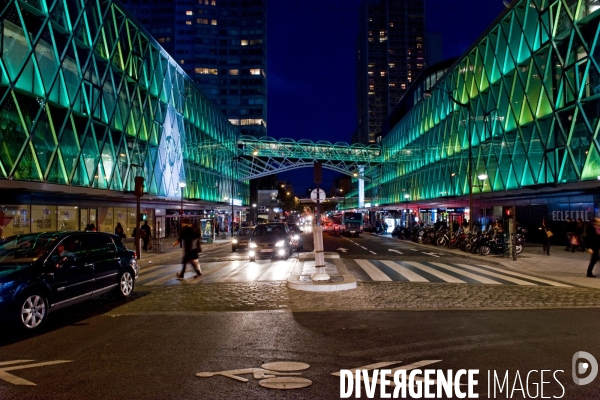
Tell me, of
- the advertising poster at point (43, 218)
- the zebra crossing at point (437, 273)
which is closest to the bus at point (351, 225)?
the zebra crossing at point (437, 273)

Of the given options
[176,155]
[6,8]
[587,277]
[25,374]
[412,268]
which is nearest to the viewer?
A: [25,374]

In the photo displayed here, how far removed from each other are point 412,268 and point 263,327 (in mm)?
10662

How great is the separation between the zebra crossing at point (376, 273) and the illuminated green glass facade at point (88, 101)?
11.0 m

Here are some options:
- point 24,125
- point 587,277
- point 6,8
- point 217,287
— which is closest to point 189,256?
point 217,287

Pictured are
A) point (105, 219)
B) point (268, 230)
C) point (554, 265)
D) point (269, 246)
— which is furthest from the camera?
point (105, 219)

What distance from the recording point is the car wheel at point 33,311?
784 cm

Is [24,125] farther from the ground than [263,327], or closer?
farther from the ground

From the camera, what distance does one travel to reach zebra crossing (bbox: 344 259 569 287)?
14312mm

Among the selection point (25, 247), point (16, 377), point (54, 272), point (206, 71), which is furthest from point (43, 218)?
point (206, 71)

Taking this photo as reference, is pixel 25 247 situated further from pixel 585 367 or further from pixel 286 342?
pixel 585 367

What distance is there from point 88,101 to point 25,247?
23.0 metres

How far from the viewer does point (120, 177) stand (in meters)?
34.0

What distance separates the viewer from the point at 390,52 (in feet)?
631

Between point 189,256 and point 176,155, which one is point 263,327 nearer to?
point 189,256
